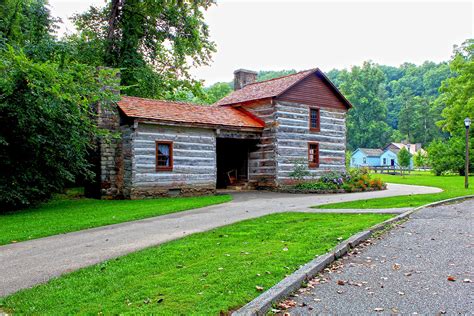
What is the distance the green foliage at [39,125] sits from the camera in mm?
12797

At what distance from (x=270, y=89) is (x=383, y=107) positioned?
6860 cm

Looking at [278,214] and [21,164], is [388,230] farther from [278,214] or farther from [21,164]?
[21,164]

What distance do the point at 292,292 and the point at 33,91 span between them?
38.1 feet

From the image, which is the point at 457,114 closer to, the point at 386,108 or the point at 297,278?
the point at 297,278

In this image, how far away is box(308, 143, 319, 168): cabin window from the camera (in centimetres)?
2370

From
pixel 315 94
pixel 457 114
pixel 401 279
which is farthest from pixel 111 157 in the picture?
pixel 457 114

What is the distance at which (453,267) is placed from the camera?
6078 mm

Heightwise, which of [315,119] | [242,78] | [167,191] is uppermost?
[242,78]

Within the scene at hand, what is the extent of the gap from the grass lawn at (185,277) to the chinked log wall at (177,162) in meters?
9.66

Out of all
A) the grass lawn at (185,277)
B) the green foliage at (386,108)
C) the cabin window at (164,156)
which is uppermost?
the green foliage at (386,108)

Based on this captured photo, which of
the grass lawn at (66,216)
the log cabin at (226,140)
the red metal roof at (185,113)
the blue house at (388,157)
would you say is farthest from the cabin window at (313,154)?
the blue house at (388,157)

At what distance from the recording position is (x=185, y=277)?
17.7 ft

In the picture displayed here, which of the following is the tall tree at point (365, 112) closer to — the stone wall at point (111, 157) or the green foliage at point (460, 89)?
the green foliage at point (460, 89)

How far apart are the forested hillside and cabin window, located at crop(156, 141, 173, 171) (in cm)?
5861
